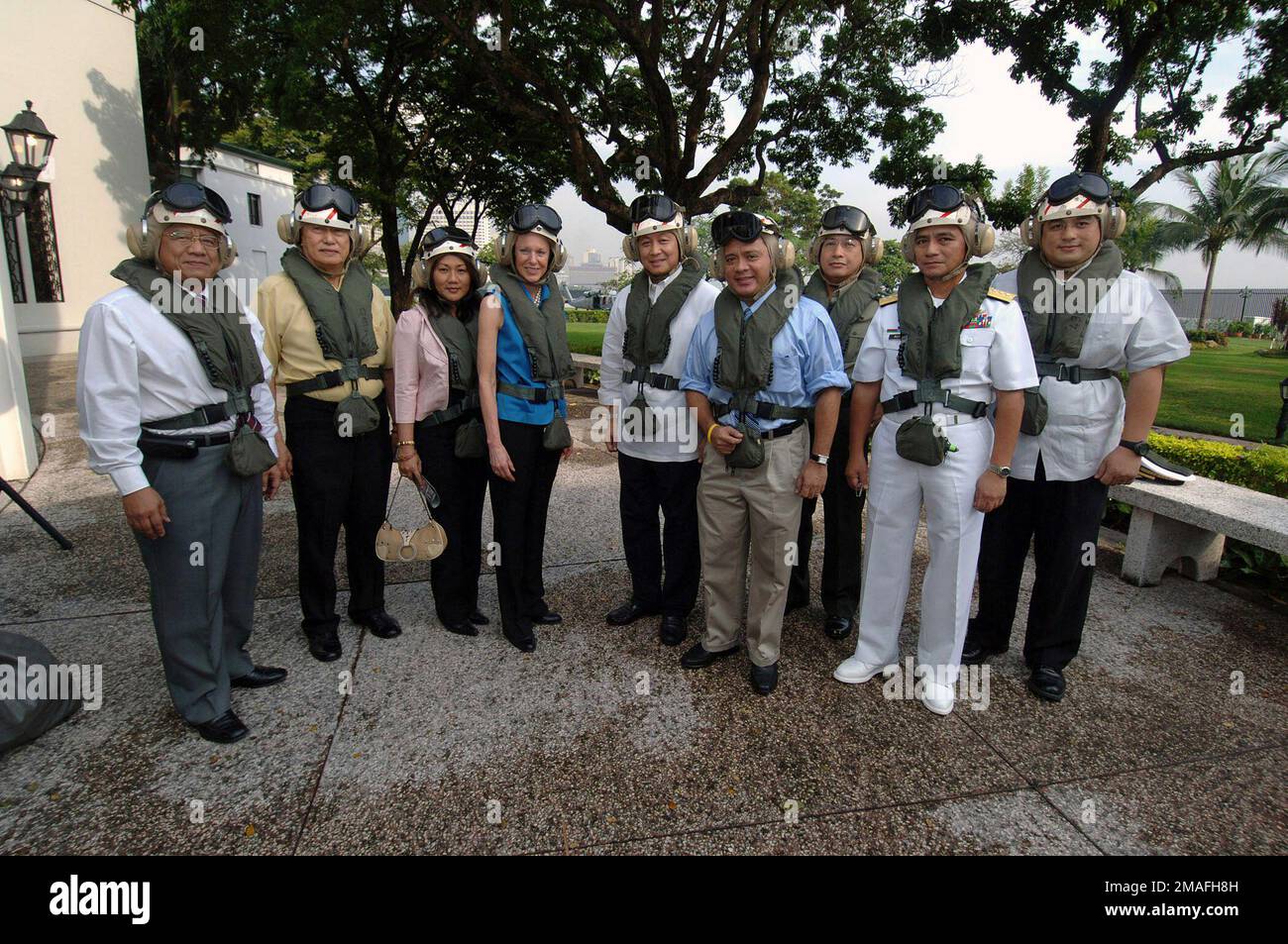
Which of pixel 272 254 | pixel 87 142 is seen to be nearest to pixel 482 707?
pixel 87 142

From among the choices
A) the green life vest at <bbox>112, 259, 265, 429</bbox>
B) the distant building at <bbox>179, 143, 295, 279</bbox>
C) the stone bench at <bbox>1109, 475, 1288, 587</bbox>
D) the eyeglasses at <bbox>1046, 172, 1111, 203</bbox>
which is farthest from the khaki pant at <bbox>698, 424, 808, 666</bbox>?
the distant building at <bbox>179, 143, 295, 279</bbox>

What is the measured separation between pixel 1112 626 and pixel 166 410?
4742 millimetres

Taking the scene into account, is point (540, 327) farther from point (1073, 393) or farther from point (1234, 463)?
point (1234, 463)

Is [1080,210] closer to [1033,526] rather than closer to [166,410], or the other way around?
[1033,526]

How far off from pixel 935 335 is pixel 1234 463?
3869mm

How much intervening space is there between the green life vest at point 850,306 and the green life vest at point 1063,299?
784 millimetres

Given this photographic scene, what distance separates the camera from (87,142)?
1619 centimetres

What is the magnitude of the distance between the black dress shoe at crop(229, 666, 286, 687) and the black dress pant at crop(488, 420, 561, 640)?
108cm

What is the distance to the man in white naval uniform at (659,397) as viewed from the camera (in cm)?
349

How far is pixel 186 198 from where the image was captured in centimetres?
266

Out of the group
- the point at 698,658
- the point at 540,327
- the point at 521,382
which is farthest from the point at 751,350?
the point at 698,658

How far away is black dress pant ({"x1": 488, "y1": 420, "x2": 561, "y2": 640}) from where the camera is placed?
11.7 ft

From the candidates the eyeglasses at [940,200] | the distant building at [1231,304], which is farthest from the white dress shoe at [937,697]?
the distant building at [1231,304]

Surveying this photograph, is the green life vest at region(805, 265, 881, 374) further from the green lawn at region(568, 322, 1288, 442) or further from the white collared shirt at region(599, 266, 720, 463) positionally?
the green lawn at region(568, 322, 1288, 442)
